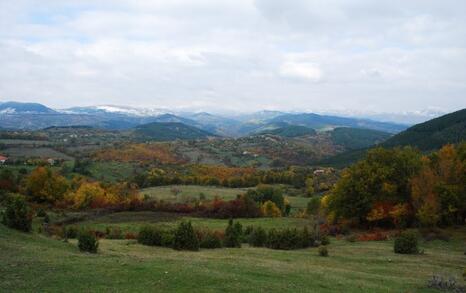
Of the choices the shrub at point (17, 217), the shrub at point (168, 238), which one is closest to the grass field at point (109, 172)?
the shrub at point (168, 238)

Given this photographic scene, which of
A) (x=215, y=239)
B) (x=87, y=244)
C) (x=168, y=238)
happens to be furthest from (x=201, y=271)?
(x=215, y=239)

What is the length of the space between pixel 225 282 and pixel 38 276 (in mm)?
9962

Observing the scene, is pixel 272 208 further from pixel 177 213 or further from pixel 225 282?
pixel 225 282

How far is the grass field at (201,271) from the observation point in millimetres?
23828

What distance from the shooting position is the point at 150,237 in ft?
151

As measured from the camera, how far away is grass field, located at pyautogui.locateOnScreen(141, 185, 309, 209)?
126 m

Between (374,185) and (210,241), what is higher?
(374,185)

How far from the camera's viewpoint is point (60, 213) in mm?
86250

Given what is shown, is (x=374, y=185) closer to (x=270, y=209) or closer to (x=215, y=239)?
(x=215, y=239)

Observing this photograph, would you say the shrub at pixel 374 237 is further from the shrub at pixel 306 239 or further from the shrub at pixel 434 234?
the shrub at pixel 306 239

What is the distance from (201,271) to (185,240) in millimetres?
15735

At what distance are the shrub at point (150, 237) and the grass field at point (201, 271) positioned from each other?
8.88 feet

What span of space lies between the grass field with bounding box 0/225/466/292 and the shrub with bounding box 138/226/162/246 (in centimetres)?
271

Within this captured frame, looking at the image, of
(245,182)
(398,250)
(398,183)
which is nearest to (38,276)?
(398,250)
